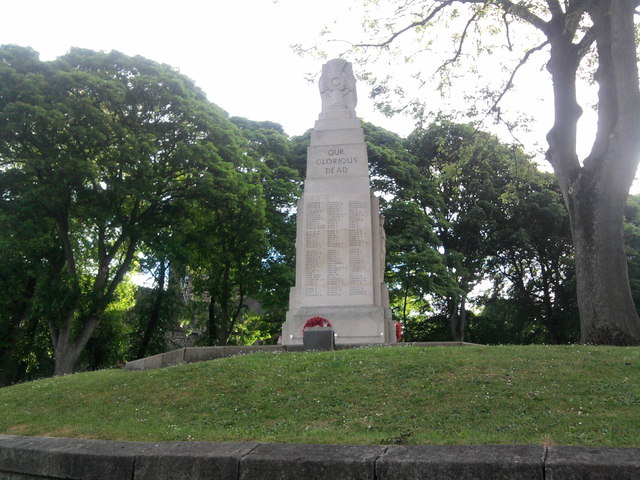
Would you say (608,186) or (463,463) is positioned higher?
(608,186)

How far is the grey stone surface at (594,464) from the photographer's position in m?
3.78

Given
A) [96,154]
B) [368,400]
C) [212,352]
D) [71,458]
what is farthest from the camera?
[96,154]

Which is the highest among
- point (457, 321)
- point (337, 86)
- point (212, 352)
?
point (337, 86)

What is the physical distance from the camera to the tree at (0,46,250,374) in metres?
20.4

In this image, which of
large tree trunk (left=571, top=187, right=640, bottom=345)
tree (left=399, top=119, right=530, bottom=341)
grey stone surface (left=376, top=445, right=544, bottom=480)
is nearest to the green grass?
grey stone surface (left=376, top=445, right=544, bottom=480)

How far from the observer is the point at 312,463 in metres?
4.50

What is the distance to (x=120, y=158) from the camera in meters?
21.7

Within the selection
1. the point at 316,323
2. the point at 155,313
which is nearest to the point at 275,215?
the point at 155,313

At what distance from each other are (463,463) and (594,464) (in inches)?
34.8

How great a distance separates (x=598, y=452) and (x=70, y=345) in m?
22.8

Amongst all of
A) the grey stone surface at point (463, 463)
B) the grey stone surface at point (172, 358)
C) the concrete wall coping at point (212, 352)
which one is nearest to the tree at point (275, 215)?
the concrete wall coping at point (212, 352)

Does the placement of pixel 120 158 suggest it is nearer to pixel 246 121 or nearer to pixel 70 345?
pixel 70 345

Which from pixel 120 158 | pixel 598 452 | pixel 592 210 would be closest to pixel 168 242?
pixel 120 158

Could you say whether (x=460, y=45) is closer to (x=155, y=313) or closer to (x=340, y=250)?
(x=340, y=250)
